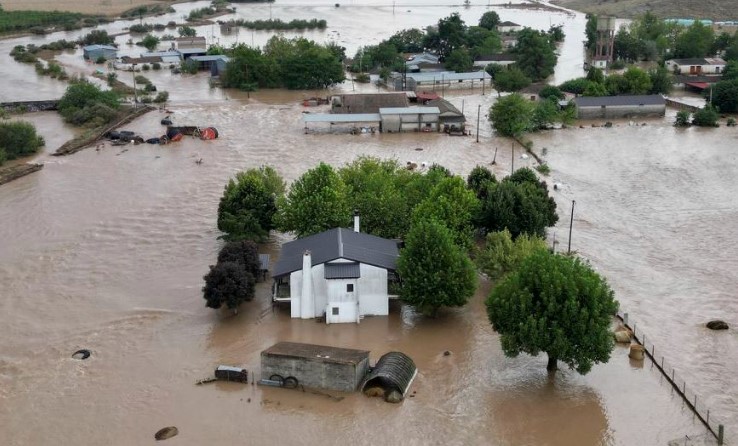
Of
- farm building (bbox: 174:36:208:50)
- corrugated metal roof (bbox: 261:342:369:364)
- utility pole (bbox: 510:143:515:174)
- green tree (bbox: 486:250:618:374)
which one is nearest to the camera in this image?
green tree (bbox: 486:250:618:374)

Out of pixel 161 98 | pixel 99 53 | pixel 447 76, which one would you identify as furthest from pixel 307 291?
pixel 99 53

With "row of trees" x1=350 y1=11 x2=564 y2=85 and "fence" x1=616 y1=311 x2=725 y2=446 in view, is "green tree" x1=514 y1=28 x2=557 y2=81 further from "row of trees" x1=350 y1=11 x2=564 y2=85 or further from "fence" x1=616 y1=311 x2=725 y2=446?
"fence" x1=616 y1=311 x2=725 y2=446

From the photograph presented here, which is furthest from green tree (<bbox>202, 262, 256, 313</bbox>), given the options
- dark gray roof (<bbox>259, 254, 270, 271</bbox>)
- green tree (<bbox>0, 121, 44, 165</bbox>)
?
green tree (<bbox>0, 121, 44, 165</bbox>)

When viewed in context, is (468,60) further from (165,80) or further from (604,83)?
(165,80)

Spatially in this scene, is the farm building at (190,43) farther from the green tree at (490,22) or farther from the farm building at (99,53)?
the green tree at (490,22)

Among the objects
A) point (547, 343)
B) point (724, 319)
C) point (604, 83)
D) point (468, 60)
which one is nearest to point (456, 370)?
point (547, 343)

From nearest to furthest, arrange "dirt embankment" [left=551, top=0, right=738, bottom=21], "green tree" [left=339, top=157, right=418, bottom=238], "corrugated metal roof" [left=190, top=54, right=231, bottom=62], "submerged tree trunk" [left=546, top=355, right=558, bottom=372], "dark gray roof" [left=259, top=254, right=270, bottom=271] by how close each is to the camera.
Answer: "submerged tree trunk" [left=546, top=355, right=558, bottom=372] → "dark gray roof" [left=259, top=254, right=270, bottom=271] → "green tree" [left=339, top=157, right=418, bottom=238] → "corrugated metal roof" [left=190, top=54, right=231, bottom=62] → "dirt embankment" [left=551, top=0, right=738, bottom=21]

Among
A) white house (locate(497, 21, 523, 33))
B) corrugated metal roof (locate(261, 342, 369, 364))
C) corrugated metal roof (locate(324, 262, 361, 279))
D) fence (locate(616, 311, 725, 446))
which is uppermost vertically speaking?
white house (locate(497, 21, 523, 33))
